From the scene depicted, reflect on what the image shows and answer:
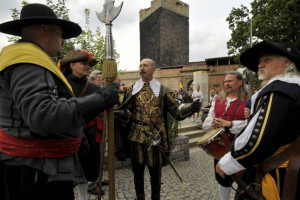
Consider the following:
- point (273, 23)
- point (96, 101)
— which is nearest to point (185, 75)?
point (273, 23)

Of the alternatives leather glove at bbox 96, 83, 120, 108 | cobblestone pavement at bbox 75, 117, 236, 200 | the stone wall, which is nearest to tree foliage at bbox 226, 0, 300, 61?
the stone wall

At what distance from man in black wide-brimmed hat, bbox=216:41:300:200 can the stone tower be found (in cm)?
3677

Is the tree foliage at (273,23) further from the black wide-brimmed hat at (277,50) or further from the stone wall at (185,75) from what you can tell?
the black wide-brimmed hat at (277,50)

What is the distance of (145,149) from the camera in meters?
3.06

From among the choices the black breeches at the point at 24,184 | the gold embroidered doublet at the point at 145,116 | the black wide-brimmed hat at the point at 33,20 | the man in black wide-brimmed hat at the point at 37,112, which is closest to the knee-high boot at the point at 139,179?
the gold embroidered doublet at the point at 145,116

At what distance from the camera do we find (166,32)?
127 feet

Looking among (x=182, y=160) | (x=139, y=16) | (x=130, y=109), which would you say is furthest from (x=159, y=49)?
(x=130, y=109)

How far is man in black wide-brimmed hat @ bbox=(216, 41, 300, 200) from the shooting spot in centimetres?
153

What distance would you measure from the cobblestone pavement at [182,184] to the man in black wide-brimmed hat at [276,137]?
2.40 metres

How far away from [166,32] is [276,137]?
3933cm

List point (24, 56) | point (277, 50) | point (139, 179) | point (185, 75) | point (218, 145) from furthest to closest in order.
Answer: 1. point (185, 75)
2. point (139, 179)
3. point (218, 145)
4. point (277, 50)
5. point (24, 56)

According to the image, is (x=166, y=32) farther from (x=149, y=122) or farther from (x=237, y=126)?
(x=237, y=126)

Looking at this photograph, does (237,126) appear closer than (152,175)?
Yes

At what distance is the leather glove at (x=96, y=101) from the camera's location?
53.9 inches
